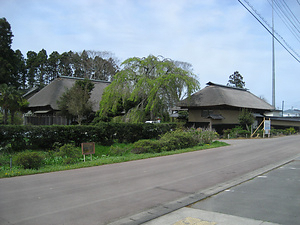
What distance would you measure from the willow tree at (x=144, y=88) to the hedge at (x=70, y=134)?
8184 mm

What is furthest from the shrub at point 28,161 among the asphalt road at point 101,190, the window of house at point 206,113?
the window of house at point 206,113

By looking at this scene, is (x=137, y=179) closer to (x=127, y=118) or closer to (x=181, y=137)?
(x=181, y=137)

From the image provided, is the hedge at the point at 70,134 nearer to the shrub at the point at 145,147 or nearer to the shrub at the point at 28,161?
the shrub at the point at 145,147

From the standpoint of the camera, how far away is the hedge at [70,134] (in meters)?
14.5

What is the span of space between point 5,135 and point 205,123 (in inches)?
1149

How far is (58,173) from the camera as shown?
424 inches

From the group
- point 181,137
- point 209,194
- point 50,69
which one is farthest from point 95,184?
point 50,69

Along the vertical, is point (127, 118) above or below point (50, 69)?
below

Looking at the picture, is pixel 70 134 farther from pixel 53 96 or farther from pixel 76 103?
pixel 53 96

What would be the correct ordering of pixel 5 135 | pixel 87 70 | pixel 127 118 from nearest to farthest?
pixel 5 135, pixel 127 118, pixel 87 70

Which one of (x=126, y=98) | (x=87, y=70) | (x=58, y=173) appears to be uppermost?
(x=87, y=70)

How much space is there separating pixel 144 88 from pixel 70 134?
14888 millimetres

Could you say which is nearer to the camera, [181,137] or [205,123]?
[181,137]

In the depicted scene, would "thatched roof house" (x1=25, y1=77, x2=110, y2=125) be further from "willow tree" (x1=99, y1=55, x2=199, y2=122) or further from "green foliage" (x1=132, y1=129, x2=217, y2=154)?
"green foliage" (x1=132, y1=129, x2=217, y2=154)
